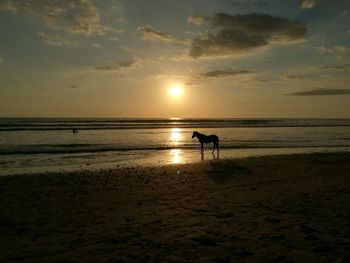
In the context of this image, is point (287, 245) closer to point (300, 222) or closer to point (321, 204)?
point (300, 222)

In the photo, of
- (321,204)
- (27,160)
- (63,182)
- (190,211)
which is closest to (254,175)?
(321,204)

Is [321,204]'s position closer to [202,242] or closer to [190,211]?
[190,211]

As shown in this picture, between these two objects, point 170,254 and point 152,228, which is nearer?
point 170,254

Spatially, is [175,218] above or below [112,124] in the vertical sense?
below

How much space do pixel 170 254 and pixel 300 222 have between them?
3582mm

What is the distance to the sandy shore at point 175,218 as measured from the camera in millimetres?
6496

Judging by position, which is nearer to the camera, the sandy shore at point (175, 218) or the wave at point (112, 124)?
the sandy shore at point (175, 218)

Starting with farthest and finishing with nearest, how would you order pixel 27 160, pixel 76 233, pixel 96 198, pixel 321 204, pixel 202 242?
pixel 27 160 → pixel 96 198 → pixel 321 204 → pixel 76 233 → pixel 202 242

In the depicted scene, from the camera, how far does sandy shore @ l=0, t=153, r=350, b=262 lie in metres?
6.50

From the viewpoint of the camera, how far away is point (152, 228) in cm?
796

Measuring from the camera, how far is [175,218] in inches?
344

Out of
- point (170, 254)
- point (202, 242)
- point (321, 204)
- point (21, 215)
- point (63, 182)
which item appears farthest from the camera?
point (63, 182)

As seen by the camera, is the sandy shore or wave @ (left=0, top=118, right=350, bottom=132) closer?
the sandy shore

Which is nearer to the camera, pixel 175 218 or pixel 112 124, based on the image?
pixel 175 218
